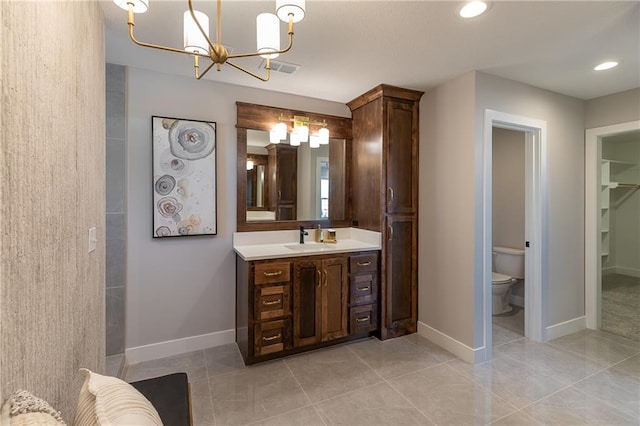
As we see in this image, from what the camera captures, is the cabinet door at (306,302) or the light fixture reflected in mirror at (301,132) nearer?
the cabinet door at (306,302)

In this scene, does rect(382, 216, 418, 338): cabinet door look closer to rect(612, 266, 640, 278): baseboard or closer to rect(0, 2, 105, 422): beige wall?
rect(0, 2, 105, 422): beige wall

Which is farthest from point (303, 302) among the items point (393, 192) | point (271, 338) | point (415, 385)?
point (393, 192)

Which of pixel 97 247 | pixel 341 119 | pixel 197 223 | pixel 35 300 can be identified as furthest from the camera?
pixel 341 119

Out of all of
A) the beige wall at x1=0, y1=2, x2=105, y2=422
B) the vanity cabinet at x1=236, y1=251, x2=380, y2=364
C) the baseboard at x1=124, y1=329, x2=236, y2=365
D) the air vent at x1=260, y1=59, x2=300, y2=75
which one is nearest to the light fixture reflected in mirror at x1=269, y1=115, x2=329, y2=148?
the air vent at x1=260, y1=59, x2=300, y2=75

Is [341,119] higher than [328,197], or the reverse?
[341,119]

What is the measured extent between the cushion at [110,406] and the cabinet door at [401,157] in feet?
8.30

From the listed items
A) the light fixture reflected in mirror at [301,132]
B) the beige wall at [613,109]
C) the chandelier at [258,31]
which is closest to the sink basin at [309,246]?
the light fixture reflected in mirror at [301,132]

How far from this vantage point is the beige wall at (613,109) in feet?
9.52

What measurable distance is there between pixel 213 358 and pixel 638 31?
156 inches

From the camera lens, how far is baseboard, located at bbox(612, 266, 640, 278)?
5109 millimetres

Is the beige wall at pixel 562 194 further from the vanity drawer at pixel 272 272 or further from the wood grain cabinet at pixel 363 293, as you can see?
the vanity drawer at pixel 272 272

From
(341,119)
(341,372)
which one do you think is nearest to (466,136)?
(341,119)

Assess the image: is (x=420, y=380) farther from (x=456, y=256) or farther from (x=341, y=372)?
(x=456, y=256)

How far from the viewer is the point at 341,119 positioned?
3400mm
